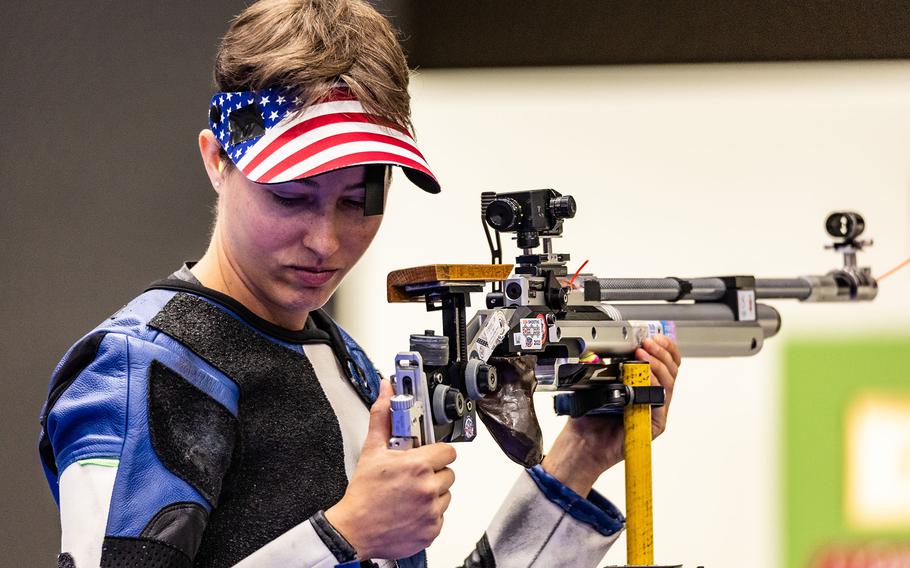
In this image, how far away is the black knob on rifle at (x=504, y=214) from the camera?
3.33ft

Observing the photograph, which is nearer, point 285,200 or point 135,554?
point 135,554

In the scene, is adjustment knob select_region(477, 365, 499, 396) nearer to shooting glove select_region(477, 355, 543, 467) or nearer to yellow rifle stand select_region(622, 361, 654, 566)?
shooting glove select_region(477, 355, 543, 467)

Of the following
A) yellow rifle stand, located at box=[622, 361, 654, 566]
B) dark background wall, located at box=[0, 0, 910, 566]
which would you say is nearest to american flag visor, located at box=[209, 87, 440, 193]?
yellow rifle stand, located at box=[622, 361, 654, 566]

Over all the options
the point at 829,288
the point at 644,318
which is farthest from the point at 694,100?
the point at 644,318

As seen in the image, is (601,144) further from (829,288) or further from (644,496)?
(644,496)

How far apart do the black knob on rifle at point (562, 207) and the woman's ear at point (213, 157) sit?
30cm

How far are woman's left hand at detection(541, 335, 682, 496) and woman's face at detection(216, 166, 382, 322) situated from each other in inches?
15.2

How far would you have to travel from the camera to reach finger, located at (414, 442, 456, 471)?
2.85 ft

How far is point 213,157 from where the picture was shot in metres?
0.98

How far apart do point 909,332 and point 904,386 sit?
0.11 m

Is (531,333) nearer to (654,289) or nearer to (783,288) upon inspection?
(654,289)

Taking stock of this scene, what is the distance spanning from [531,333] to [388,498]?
22 centimetres

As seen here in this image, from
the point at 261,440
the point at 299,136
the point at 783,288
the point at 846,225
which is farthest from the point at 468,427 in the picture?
the point at 846,225

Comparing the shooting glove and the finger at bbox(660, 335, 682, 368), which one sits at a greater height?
the finger at bbox(660, 335, 682, 368)
